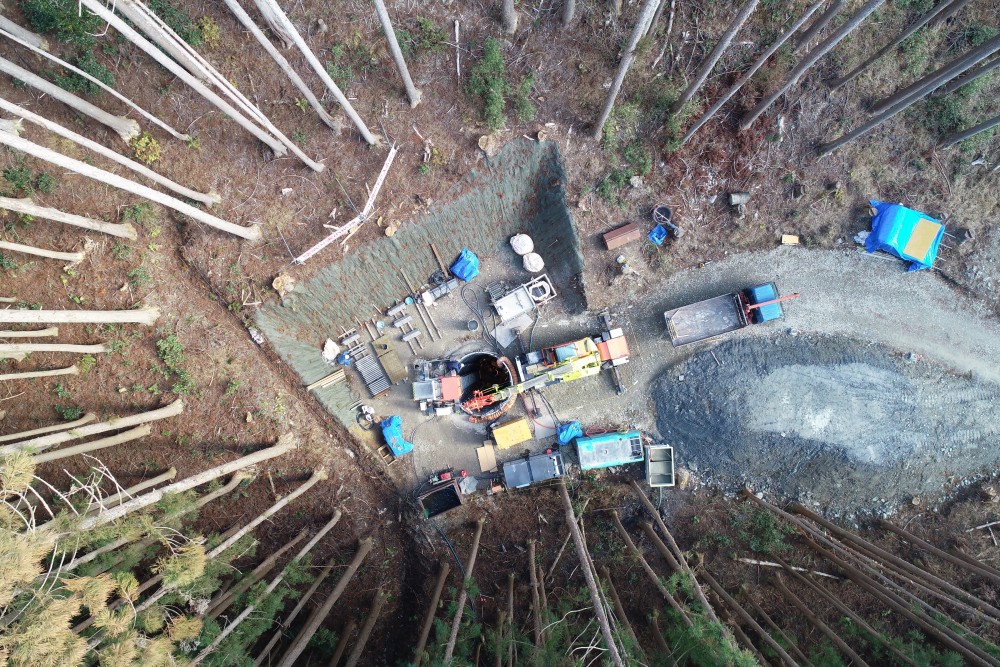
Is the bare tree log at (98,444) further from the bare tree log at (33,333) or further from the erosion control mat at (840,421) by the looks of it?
the erosion control mat at (840,421)

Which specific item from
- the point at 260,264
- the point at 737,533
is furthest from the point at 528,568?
the point at 260,264

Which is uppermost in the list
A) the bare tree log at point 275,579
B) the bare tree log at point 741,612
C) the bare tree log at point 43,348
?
the bare tree log at point 43,348

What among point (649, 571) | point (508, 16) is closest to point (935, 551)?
point (649, 571)

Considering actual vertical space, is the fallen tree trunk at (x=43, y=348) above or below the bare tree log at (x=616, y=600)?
above

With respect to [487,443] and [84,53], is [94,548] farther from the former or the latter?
[84,53]

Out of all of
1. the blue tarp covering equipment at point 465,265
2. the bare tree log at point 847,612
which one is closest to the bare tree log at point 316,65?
the blue tarp covering equipment at point 465,265

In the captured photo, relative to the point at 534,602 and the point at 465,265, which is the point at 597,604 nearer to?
the point at 534,602

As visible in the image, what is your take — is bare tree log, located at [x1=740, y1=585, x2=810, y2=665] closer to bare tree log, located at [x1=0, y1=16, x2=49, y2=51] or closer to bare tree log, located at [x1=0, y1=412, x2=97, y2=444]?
bare tree log, located at [x1=0, y1=412, x2=97, y2=444]
